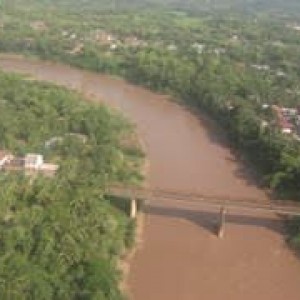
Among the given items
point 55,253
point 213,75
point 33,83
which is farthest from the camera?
point 213,75

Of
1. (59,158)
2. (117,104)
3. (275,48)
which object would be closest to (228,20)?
(275,48)

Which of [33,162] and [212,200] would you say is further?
[33,162]

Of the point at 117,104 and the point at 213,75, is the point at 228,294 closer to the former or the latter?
the point at 117,104

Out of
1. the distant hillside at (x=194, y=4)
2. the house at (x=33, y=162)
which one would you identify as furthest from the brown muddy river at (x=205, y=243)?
the distant hillside at (x=194, y=4)

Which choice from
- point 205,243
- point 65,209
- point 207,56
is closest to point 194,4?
point 207,56

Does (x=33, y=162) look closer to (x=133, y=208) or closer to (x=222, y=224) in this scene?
(x=133, y=208)

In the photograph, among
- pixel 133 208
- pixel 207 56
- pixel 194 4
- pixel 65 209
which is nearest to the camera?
pixel 65 209
